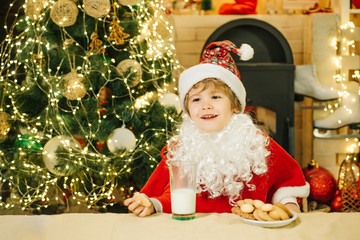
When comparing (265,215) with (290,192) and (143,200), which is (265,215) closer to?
(143,200)

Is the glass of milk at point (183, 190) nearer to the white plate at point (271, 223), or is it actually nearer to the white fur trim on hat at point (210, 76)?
the white plate at point (271, 223)

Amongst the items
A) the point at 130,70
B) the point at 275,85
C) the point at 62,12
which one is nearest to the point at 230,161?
the point at 130,70

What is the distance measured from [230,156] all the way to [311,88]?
1886 millimetres

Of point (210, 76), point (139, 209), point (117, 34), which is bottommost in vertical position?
point (139, 209)

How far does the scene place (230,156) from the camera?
5.15ft

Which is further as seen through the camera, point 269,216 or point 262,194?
point 262,194

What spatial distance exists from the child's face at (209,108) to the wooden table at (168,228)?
1.51 feet

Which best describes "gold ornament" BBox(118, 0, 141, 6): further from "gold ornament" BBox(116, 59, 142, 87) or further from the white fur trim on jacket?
the white fur trim on jacket

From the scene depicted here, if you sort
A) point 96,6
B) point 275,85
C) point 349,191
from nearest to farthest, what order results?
point 96,6 → point 349,191 → point 275,85

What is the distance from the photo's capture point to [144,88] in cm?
264

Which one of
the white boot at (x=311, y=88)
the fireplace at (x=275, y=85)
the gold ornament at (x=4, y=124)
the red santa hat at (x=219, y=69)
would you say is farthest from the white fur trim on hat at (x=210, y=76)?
the white boot at (x=311, y=88)

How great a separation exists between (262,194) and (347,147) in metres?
2.17

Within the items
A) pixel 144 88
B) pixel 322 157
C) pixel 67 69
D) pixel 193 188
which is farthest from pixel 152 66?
pixel 322 157

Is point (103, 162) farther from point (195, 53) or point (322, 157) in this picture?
point (322, 157)
